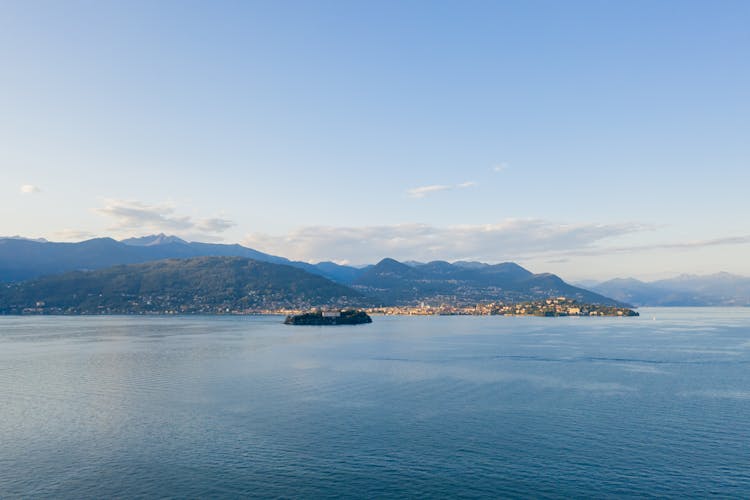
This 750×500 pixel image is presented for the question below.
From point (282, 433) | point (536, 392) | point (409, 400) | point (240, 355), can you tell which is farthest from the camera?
point (240, 355)

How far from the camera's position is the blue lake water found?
4906cm

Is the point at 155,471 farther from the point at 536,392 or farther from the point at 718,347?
the point at 718,347

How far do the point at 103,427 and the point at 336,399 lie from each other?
37591 millimetres

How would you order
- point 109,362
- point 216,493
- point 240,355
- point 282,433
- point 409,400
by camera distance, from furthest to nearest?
point 240,355, point 109,362, point 409,400, point 282,433, point 216,493

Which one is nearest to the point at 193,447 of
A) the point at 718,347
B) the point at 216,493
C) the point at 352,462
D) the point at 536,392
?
the point at 216,493

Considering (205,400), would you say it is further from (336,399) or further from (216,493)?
(216,493)

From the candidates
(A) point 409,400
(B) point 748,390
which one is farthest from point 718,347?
(A) point 409,400

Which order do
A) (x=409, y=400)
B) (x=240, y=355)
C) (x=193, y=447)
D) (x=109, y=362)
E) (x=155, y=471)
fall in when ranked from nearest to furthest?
(x=155, y=471)
(x=193, y=447)
(x=409, y=400)
(x=109, y=362)
(x=240, y=355)

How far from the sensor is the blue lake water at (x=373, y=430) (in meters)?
49.1

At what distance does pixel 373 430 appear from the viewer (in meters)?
67.1

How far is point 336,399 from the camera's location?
88.3 m

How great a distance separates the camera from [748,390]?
97.3 metres

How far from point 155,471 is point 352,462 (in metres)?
21.7

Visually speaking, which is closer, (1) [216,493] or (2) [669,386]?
(1) [216,493]
